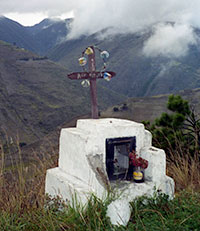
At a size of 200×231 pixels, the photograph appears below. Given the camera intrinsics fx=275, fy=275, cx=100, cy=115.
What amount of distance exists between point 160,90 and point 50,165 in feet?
Answer: 166

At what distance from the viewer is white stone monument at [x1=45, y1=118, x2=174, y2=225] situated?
144 inches

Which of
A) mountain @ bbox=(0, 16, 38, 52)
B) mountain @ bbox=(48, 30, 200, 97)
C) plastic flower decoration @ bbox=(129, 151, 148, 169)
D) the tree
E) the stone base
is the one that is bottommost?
the stone base

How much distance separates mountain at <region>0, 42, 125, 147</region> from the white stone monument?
24.4 meters

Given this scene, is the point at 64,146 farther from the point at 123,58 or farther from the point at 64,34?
the point at 64,34

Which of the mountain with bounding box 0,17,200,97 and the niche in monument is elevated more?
the mountain with bounding box 0,17,200,97

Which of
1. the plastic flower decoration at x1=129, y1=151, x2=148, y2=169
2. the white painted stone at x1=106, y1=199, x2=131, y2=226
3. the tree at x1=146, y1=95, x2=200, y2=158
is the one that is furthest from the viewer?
the tree at x1=146, y1=95, x2=200, y2=158

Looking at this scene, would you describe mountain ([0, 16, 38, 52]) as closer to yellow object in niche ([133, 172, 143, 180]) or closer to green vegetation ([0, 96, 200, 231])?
yellow object in niche ([133, 172, 143, 180])

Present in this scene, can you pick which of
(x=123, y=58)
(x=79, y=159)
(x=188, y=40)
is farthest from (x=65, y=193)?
(x=188, y=40)

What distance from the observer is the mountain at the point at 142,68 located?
54781 mm

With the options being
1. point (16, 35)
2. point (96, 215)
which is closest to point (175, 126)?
point (96, 215)

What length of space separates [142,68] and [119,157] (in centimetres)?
5899

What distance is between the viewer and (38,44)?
89.3m

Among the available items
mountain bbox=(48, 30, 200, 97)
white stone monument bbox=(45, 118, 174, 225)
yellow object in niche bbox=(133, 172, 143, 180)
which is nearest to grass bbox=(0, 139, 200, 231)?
white stone monument bbox=(45, 118, 174, 225)

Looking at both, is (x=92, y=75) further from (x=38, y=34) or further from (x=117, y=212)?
(x=38, y=34)
